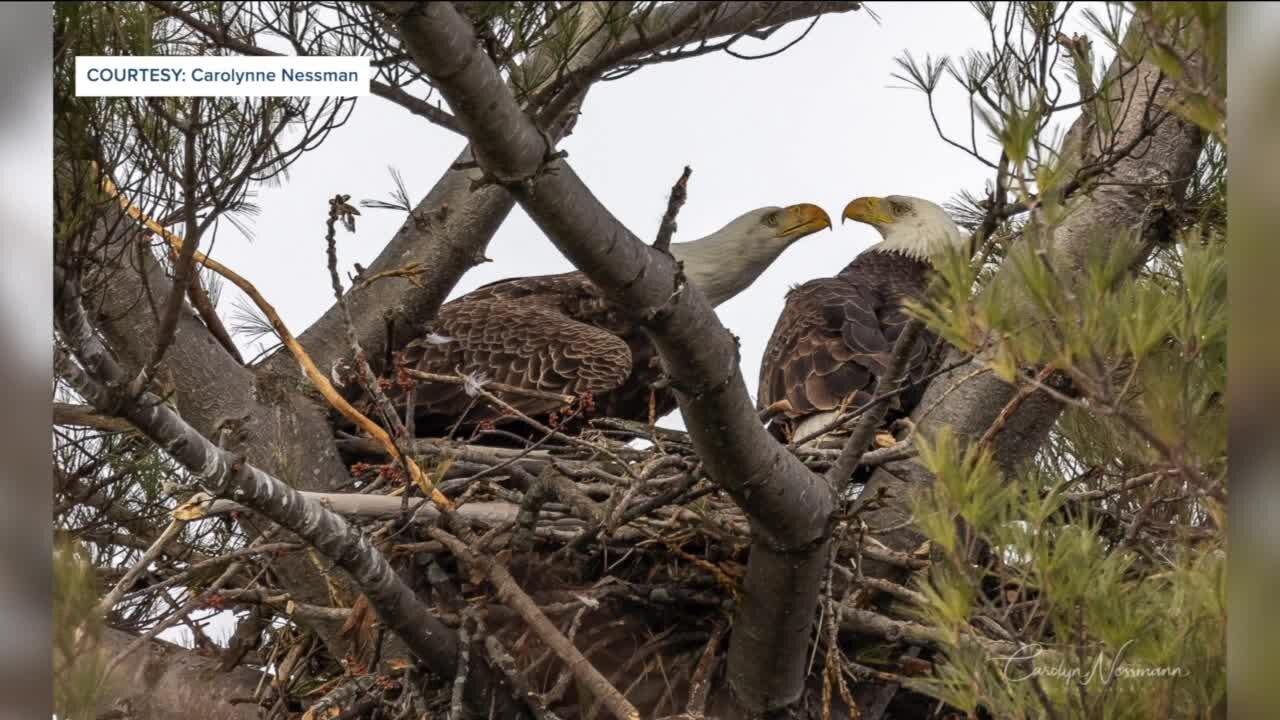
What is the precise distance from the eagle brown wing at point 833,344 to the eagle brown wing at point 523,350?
43 cm

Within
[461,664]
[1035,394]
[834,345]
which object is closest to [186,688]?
[461,664]

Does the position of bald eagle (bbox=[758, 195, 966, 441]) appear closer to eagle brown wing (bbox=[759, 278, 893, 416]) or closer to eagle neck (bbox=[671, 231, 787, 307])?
eagle brown wing (bbox=[759, 278, 893, 416])

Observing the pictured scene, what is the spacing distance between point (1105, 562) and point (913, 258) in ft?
9.31

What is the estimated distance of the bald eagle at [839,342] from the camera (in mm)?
3508

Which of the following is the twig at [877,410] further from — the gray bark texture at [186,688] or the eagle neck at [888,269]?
the eagle neck at [888,269]

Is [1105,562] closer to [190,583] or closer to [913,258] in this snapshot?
[190,583]

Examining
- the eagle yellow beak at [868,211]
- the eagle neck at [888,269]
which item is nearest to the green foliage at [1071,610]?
the eagle neck at [888,269]

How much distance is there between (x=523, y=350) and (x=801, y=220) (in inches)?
36.4

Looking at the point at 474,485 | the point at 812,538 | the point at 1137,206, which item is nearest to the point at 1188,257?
the point at 812,538

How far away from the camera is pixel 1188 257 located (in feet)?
5.24

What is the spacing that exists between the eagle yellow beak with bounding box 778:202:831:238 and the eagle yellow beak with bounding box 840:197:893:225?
1.61 ft

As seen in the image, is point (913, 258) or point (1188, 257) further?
point (913, 258)

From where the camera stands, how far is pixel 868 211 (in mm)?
4688

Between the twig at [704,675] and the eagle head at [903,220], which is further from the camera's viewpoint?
the eagle head at [903,220]
